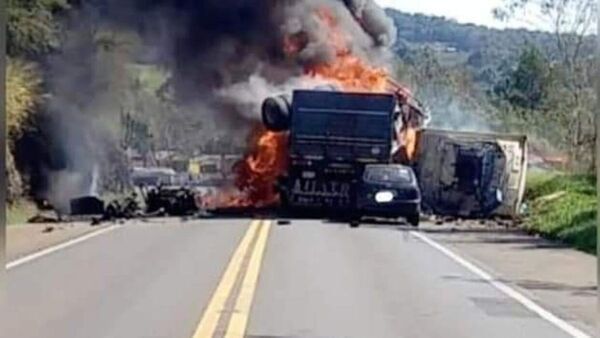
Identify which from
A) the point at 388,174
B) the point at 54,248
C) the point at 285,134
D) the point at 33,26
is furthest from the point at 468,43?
the point at 54,248

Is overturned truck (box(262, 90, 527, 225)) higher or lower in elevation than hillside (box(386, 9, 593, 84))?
lower

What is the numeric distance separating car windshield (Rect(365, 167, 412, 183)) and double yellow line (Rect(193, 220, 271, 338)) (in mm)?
8037

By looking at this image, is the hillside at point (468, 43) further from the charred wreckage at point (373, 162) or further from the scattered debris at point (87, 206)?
the scattered debris at point (87, 206)

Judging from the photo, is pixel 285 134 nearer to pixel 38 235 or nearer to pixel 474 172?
pixel 474 172

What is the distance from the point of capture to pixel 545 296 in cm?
1992

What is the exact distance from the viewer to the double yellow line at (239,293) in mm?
14836

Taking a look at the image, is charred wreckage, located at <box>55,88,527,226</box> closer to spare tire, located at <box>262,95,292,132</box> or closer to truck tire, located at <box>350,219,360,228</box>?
spare tire, located at <box>262,95,292,132</box>

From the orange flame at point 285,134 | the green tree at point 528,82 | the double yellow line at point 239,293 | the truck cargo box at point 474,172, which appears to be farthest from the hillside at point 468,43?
the double yellow line at point 239,293

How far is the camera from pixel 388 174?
39469 mm

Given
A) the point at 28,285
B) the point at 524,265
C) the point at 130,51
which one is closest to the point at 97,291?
the point at 28,285

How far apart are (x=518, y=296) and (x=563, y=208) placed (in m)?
18.7

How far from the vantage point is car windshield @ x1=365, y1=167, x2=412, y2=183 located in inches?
1540

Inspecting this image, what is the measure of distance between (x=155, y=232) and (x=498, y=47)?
48.5 metres

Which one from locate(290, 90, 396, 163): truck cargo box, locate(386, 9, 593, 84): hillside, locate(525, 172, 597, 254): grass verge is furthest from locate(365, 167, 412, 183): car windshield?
locate(386, 9, 593, 84): hillside
